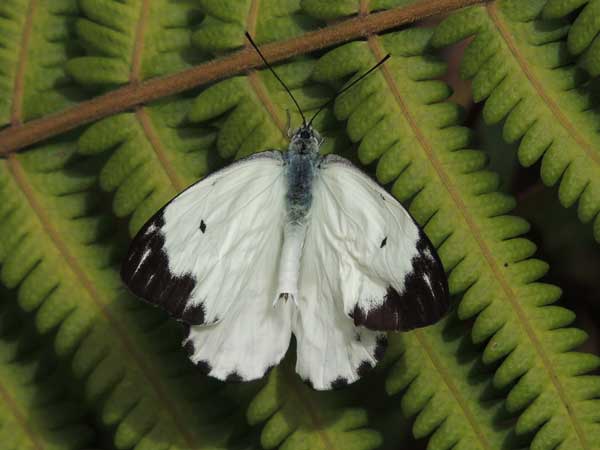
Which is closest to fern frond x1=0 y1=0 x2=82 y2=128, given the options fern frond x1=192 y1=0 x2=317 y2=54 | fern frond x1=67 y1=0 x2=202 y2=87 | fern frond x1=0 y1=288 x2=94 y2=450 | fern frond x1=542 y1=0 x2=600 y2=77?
fern frond x1=67 y1=0 x2=202 y2=87

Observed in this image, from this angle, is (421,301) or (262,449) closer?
(421,301)

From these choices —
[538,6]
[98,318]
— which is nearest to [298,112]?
[538,6]

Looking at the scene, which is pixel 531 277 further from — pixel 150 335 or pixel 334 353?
pixel 150 335

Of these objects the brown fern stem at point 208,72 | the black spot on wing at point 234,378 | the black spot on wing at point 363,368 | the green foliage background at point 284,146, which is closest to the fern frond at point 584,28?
the green foliage background at point 284,146

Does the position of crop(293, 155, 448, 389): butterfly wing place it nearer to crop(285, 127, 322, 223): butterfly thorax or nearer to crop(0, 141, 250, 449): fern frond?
crop(285, 127, 322, 223): butterfly thorax

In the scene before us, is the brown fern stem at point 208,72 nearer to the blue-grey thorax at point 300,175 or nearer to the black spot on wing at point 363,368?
the blue-grey thorax at point 300,175

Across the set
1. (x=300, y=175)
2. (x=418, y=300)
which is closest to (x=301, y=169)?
(x=300, y=175)

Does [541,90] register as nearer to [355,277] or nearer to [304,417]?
[355,277]
